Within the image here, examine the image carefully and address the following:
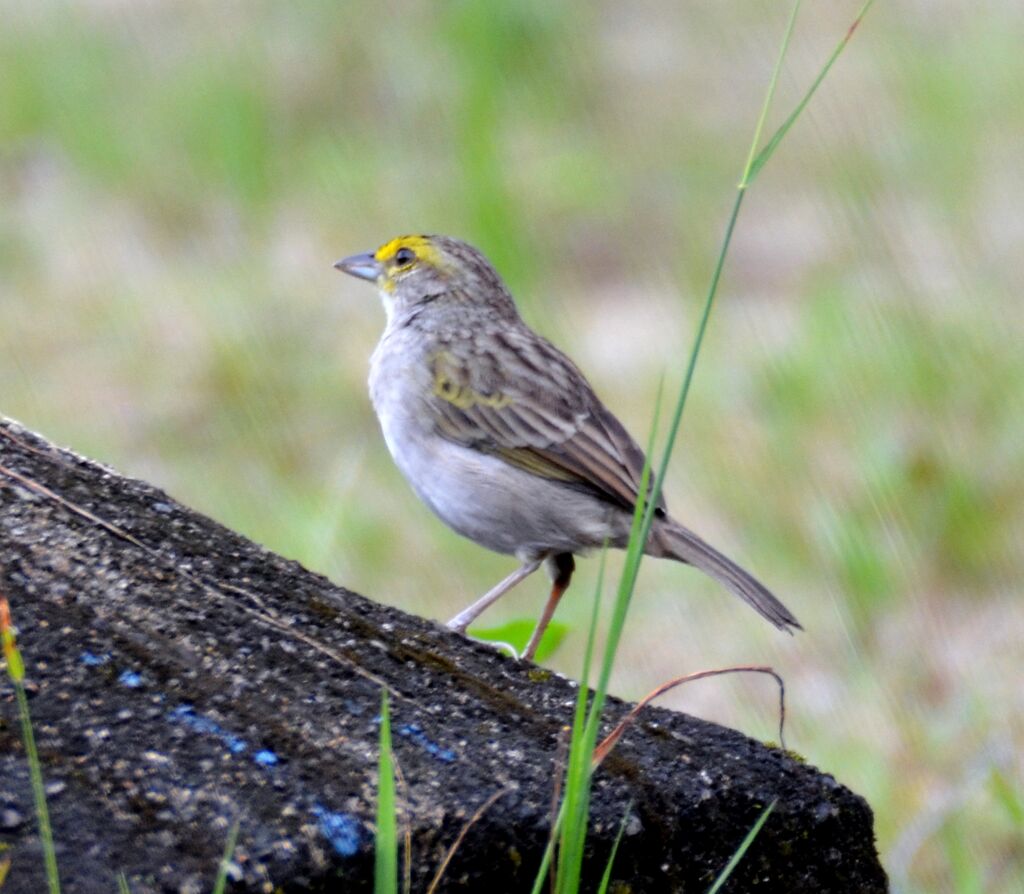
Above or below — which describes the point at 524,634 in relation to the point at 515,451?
below

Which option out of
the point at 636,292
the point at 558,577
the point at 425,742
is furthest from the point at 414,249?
the point at 636,292

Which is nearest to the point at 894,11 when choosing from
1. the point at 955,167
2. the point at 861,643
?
the point at 955,167

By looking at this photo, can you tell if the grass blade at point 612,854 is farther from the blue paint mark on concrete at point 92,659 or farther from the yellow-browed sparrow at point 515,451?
the yellow-browed sparrow at point 515,451

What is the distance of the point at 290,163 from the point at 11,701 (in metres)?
8.39

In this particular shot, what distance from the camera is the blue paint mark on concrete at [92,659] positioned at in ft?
9.87

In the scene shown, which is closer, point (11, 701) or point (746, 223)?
point (11, 701)

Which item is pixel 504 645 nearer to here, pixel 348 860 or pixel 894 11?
pixel 348 860

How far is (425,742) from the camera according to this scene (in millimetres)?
3189

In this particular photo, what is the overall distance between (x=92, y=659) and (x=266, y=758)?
0.31 m

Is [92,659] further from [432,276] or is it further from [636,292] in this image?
[636,292]

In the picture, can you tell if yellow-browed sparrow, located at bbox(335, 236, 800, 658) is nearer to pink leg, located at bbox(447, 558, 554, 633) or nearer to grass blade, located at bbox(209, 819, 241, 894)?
pink leg, located at bbox(447, 558, 554, 633)

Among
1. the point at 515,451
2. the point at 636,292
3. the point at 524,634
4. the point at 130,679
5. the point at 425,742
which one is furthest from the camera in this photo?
the point at 636,292

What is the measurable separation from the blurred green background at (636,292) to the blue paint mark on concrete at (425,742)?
2.23m

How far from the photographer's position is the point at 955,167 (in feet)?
35.3
